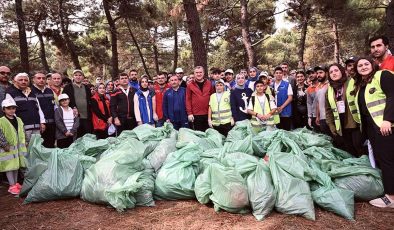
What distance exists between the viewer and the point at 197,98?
17.1ft

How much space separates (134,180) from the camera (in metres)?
3.11

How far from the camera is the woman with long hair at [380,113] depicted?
3004mm

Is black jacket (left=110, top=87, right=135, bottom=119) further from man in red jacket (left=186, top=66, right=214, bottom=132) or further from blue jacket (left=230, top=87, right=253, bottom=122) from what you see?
blue jacket (left=230, top=87, right=253, bottom=122)

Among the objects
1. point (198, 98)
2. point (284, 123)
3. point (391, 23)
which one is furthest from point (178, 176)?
point (391, 23)

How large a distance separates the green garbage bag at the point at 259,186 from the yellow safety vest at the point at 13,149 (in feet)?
9.11

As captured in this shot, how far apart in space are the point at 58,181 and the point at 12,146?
98cm

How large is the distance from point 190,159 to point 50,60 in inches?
1071

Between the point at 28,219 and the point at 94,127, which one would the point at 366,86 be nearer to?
the point at 28,219

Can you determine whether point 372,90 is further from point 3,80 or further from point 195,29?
point 3,80

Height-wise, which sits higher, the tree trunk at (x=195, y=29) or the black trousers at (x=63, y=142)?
the tree trunk at (x=195, y=29)

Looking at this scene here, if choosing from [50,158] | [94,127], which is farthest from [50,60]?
[50,158]

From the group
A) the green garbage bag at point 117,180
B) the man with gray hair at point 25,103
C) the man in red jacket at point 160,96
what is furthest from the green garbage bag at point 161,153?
the man with gray hair at point 25,103

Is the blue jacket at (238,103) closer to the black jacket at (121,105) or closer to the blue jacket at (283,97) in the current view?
the blue jacket at (283,97)

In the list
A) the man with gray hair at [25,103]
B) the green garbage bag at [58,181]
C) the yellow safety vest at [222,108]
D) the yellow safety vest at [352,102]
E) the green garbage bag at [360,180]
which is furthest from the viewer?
the yellow safety vest at [222,108]
